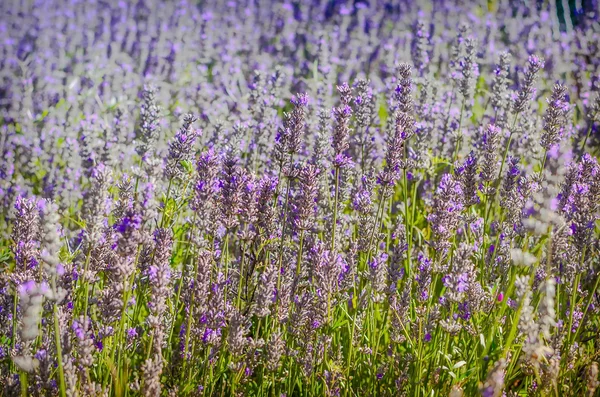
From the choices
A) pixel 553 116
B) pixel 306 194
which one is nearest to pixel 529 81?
pixel 553 116

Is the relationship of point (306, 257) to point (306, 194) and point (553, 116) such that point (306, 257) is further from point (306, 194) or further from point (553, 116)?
point (553, 116)

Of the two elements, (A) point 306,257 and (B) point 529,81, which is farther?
(B) point 529,81

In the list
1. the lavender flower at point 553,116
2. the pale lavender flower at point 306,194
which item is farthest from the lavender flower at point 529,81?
the pale lavender flower at point 306,194

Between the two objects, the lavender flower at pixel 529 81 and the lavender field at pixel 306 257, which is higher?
the lavender flower at pixel 529 81

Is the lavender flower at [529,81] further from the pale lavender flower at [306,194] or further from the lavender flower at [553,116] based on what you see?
the pale lavender flower at [306,194]

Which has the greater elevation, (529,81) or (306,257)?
(529,81)

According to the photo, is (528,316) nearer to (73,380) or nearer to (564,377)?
(564,377)

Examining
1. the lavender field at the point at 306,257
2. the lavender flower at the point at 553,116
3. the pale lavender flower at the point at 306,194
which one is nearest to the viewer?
the lavender field at the point at 306,257

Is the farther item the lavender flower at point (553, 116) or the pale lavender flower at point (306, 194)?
the lavender flower at point (553, 116)

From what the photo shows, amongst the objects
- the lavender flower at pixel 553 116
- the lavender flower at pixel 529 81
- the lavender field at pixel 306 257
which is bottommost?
the lavender field at pixel 306 257

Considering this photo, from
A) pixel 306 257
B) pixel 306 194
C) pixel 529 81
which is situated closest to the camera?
pixel 306 194

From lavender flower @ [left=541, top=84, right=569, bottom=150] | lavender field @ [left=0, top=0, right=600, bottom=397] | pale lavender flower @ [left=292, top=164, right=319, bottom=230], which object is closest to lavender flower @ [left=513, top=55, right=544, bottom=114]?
lavender field @ [left=0, top=0, right=600, bottom=397]

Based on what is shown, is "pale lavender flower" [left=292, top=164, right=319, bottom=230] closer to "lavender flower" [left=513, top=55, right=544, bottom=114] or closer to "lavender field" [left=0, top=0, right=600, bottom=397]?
"lavender field" [left=0, top=0, right=600, bottom=397]

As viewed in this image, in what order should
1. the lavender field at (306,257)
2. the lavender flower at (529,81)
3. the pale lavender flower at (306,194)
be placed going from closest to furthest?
the lavender field at (306,257) → the pale lavender flower at (306,194) → the lavender flower at (529,81)
